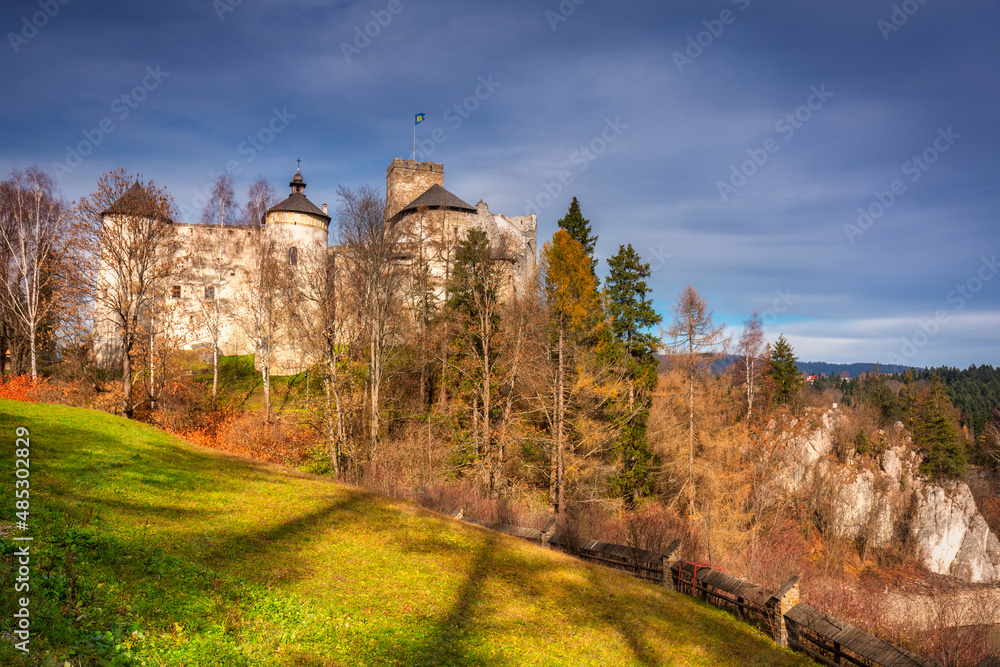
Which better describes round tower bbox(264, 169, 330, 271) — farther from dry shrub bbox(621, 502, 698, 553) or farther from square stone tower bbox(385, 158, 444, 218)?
dry shrub bbox(621, 502, 698, 553)

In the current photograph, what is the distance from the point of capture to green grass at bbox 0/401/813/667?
683 cm

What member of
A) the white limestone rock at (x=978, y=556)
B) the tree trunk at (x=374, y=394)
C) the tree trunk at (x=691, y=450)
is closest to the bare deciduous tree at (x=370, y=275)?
the tree trunk at (x=374, y=394)

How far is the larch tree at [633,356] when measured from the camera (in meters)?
33.1

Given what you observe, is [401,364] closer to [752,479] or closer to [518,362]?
[518,362]

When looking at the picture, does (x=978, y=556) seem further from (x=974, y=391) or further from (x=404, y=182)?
(x=974, y=391)

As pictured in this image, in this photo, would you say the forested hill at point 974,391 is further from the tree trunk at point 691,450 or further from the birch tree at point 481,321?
→ the birch tree at point 481,321

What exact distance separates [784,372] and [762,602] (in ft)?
171

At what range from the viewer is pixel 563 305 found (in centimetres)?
3031

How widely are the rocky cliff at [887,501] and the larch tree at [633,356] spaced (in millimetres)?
11682

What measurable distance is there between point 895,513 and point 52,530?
2190 inches

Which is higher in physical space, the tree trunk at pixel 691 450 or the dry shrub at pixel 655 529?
the tree trunk at pixel 691 450

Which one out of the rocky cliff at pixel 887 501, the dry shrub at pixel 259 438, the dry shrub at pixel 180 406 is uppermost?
the dry shrub at pixel 180 406

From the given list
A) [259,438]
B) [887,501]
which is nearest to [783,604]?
[259,438]

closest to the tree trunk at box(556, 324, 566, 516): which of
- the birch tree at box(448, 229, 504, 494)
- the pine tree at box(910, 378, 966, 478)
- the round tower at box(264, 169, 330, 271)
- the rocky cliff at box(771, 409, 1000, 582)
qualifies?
the birch tree at box(448, 229, 504, 494)
